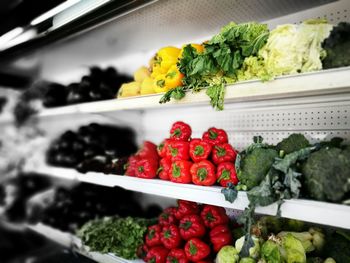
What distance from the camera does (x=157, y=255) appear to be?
167 centimetres

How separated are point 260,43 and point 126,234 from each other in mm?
1455

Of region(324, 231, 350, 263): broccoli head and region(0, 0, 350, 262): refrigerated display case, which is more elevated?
region(0, 0, 350, 262): refrigerated display case

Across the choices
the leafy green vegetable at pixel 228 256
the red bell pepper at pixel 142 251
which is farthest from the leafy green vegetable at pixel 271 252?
the red bell pepper at pixel 142 251

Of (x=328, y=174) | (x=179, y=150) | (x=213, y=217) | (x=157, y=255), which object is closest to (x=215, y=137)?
(x=179, y=150)

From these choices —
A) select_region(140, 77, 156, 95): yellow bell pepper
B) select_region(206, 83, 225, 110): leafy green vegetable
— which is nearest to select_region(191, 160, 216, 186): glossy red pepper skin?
select_region(206, 83, 225, 110): leafy green vegetable

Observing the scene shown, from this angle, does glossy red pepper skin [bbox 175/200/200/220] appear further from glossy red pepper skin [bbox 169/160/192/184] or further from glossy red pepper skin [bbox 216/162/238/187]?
glossy red pepper skin [bbox 216/162/238/187]

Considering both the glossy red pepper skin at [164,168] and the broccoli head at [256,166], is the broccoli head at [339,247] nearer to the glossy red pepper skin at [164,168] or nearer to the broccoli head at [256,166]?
the broccoli head at [256,166]

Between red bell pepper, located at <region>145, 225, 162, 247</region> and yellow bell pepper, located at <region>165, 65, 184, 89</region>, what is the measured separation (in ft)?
2.98

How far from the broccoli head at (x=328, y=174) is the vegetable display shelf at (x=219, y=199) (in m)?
0.04

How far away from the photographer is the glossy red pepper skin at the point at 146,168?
1.79 meters

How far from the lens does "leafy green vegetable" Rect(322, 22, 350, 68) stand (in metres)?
0.98

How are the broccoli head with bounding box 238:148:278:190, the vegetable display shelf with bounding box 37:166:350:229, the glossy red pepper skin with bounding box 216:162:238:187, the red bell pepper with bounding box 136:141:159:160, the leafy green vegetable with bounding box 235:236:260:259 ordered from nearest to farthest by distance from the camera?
the vegetable display shelf with bounding box 37:166:350:229 → the broccoli head with bounding box 238:148:278:190 → the leafy green vegetable with bounding box 235:236:260:259 → the glossy red pepper skin with bounding box 216:162:238:187 → the red bell pepper with bounding box 136:141:159:160

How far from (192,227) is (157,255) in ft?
0.95

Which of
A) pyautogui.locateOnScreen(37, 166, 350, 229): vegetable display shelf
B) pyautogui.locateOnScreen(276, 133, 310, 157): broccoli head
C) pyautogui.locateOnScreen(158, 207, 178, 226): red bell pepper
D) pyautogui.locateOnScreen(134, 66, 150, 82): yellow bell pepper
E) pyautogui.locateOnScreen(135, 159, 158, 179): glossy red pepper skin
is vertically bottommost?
pyautogui.locateOnScreen(158, 207, 178, 226): red bell pepper
